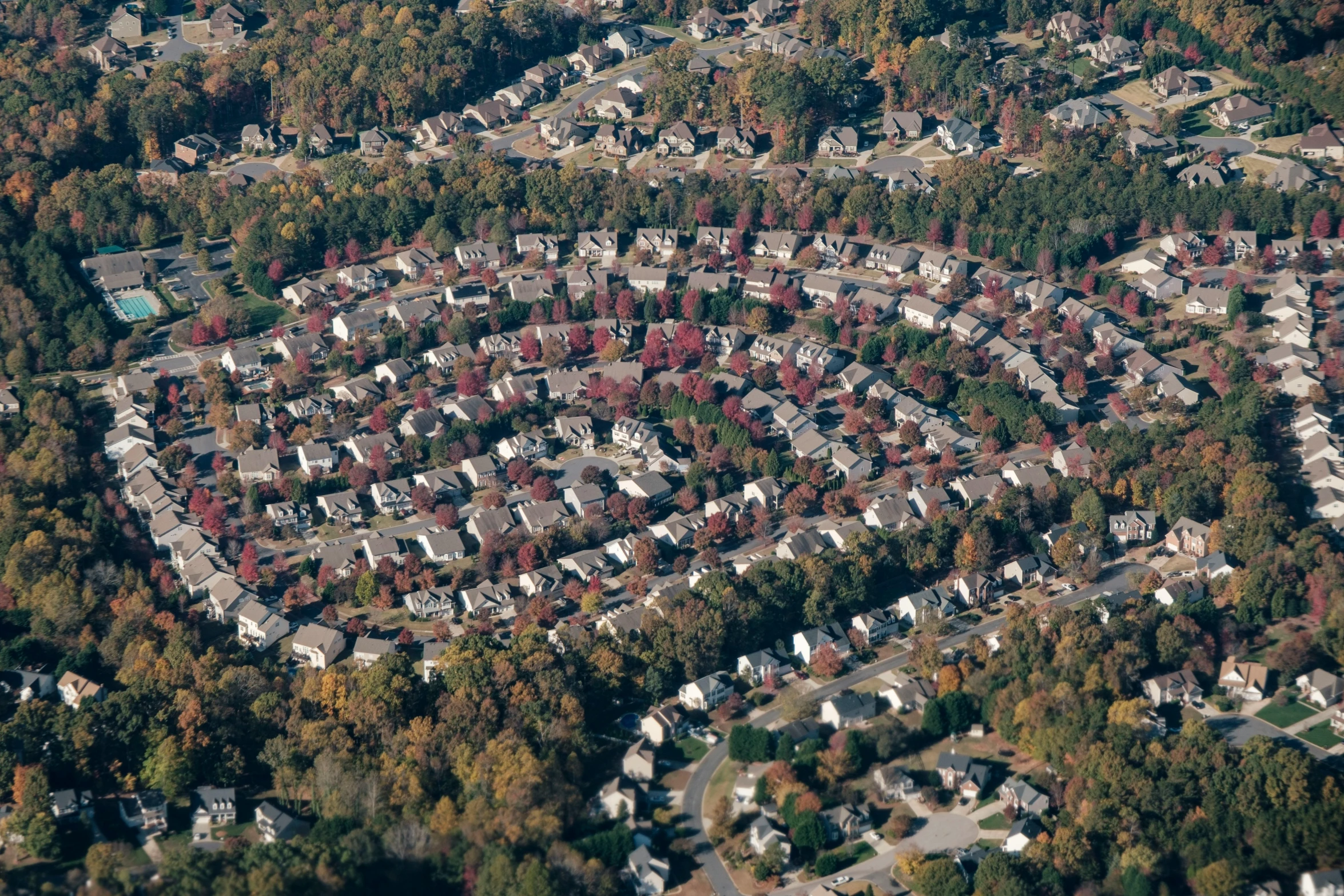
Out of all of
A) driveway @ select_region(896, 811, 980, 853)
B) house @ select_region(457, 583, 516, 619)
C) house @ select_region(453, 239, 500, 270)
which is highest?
house @ select_region(453, 239, 500, 270)

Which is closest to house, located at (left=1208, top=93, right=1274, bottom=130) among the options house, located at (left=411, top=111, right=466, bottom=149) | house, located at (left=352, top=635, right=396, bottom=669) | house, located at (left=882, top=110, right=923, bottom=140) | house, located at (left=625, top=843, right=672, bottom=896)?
house, located at (left=882, top=110, right=923, bottom=140)

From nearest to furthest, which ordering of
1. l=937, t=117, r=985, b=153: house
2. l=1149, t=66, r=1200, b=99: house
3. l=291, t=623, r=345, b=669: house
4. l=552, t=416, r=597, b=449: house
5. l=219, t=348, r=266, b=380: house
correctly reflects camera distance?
l=291, t=623, r=345, b=669: house
l=552, t=416, r=597, b=449: house
l=219, t=348, r=266, b=380: house
l=937, t=117, r=985, b=153: house
l=1149, t=66, r=1200, b=99: house

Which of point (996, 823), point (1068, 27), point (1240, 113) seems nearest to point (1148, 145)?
point (1240, 113)

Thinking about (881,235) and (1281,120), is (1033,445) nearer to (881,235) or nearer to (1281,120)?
(881,235)

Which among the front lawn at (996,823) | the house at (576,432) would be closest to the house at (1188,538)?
the front lawn at (996,823)

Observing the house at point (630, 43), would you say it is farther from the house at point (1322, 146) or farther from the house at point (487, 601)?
the house at point (487, 601)

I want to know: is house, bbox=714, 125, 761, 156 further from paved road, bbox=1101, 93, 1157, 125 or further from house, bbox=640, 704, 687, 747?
house, bbox=640, 704, 687, 747
